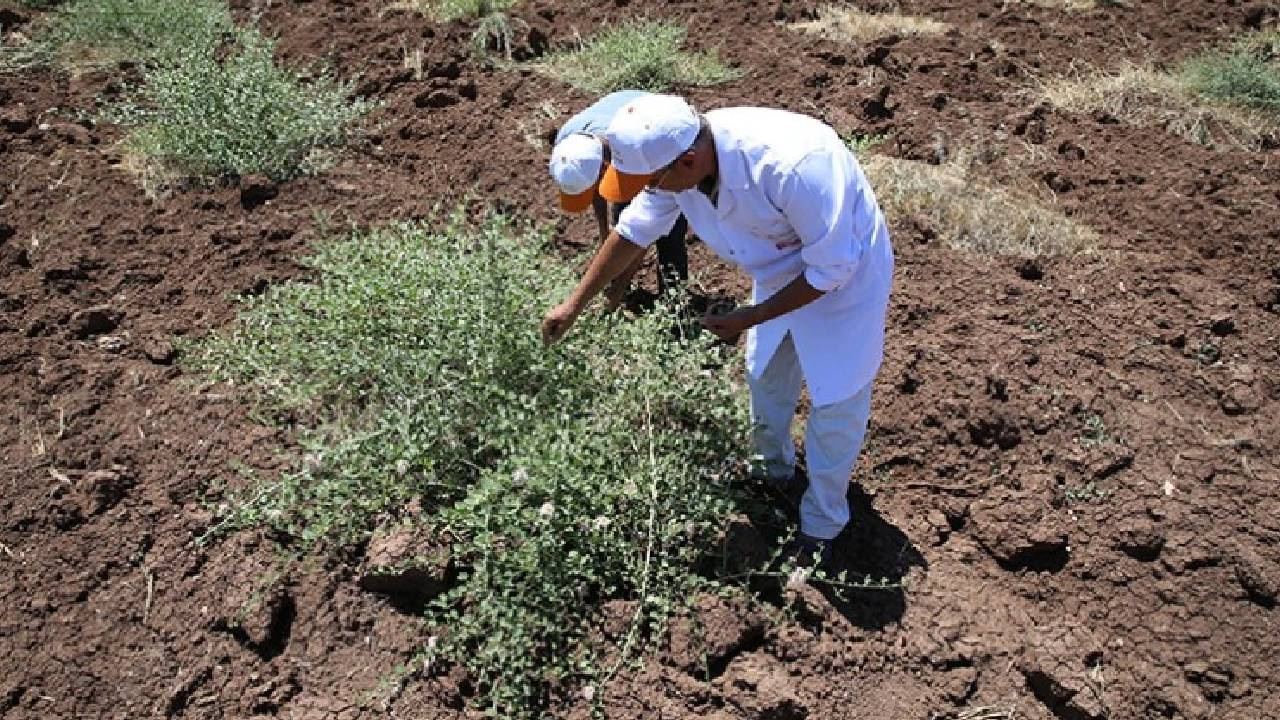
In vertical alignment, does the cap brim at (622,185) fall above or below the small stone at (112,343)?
above

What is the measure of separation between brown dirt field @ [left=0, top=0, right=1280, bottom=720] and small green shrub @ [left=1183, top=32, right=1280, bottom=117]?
56cm

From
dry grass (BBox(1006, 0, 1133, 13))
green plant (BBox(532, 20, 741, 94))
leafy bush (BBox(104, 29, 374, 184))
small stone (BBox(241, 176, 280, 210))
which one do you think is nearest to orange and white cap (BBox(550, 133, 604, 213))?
small stone (BBox(241, 176, 280, 210))

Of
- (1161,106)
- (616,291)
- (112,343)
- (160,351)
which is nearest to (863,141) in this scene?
(1161,106)

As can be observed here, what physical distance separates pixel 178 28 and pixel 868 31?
4777mm

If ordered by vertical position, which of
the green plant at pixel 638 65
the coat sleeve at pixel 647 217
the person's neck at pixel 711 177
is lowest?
the green plant at pixel 638 65

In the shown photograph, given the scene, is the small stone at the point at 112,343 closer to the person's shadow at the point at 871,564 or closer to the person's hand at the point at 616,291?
the person's hand at the point at 616,291

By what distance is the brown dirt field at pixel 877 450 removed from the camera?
3221 mm

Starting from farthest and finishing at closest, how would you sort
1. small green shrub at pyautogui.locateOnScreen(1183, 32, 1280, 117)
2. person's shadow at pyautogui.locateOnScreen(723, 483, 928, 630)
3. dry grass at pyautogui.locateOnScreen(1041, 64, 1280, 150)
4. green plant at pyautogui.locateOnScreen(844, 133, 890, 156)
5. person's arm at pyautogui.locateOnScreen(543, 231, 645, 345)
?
small green shrub at pyautogui.locateOnScreen(1183, 32, 1280, 117)
dry grass at pyautogui.locateOnScreen(1041, 64, 1280, 150)
green plant at pyautogui.locateOnScreen(844, 133, 890, 156)
person's shadow at pyautogui.locateOnScreen(723, 483, 928, 630)
person's arm at pyautogui.locateOnScreen(543, 231, 645, 345)

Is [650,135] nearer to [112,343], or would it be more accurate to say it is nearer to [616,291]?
[616,291]

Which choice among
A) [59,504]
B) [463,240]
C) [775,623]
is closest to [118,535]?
[59,504]

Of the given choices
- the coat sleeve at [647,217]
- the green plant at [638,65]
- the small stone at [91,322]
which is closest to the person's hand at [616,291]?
the coat sleeve at [647,217]

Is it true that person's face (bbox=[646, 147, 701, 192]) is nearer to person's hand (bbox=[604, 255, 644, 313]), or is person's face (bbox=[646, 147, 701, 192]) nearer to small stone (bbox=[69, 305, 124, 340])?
person's hand (bbox=[604, 255, 644, 313])

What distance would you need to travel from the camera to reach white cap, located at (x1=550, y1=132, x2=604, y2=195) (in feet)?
12.3

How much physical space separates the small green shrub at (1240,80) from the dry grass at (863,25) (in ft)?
5.85
